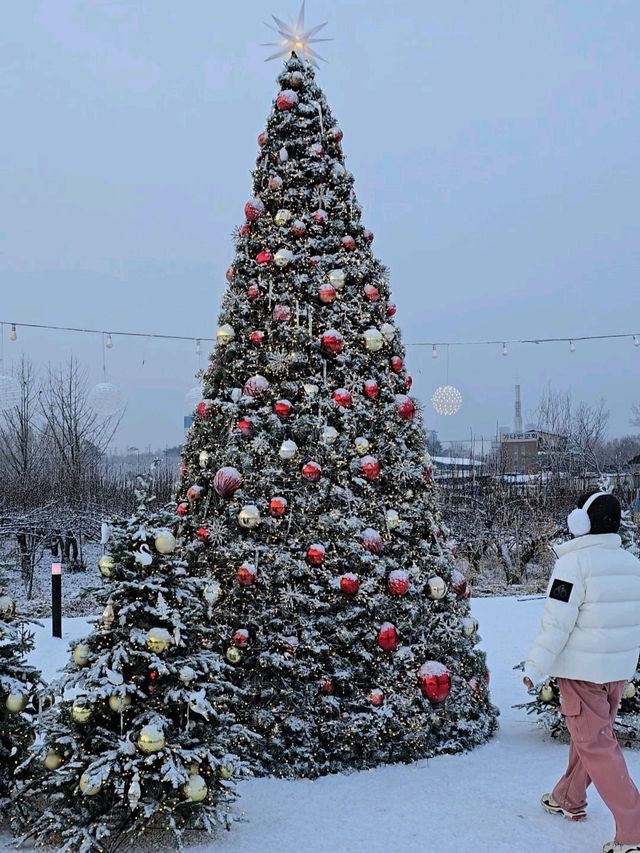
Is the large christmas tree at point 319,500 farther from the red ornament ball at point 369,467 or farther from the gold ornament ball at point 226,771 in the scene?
the gold ornament ball at point 226,771

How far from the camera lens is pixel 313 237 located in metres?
4.61

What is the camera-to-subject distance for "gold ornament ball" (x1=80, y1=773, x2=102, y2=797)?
2.93 metres

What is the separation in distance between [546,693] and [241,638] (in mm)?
Result: 2039

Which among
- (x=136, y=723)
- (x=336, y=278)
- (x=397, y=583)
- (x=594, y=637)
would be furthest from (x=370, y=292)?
(x=136, y=723)

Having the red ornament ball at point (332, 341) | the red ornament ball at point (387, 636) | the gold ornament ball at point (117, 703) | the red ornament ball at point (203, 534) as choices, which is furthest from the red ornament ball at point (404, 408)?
the gold ornament ball at point (117, 703)

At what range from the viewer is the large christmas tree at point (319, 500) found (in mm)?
4059

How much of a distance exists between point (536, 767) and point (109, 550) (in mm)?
2812

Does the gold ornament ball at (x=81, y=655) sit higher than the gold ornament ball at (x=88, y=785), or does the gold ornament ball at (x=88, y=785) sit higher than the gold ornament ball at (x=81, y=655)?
the gold ornament ball at (x=81, y=655)

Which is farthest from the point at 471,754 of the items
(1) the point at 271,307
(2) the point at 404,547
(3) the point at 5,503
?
(3) the point at 5,503

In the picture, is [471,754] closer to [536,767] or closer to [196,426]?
[536,767]

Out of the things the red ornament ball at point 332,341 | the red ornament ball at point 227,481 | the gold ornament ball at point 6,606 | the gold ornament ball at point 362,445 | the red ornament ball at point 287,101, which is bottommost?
the gold ornament ball at point 6,606

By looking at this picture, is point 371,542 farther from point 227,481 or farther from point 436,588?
point 227,481

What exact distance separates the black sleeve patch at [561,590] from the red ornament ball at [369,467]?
1412mm

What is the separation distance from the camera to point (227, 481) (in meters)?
4.21
